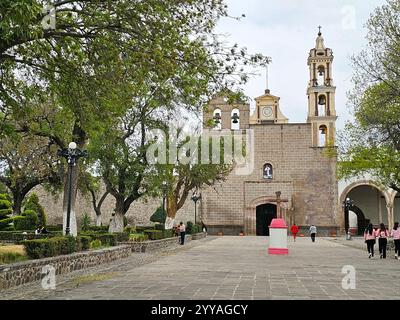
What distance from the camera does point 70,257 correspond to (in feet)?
36.8

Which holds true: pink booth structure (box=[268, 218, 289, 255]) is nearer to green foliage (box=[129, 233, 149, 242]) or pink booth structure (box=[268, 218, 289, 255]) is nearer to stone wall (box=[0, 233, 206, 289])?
stone wall (box=[0, 233, 206, 289])

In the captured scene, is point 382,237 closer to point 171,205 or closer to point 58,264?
point 58,264

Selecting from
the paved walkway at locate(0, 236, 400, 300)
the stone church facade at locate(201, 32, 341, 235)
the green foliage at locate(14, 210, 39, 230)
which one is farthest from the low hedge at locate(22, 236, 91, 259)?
the stone church facade at locate(201, 32, 341, 235)

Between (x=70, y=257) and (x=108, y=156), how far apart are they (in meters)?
9.41

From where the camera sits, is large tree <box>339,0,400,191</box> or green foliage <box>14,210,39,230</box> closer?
large tree <box>339,0,400,191</box>

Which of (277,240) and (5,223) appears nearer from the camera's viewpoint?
(277,240)

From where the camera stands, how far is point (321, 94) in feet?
131

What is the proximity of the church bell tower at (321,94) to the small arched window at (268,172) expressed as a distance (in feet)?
13.0

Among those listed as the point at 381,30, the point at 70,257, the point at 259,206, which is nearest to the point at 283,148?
the point at 259,206

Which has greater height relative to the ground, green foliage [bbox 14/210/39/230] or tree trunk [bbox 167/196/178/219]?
tree trunk [bbox 167/196/178/219]

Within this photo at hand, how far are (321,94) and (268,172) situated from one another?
24.9 ft

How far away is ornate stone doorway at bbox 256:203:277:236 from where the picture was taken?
4041 centimetres

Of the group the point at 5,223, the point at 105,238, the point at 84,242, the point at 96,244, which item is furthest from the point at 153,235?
the point at 5,223
